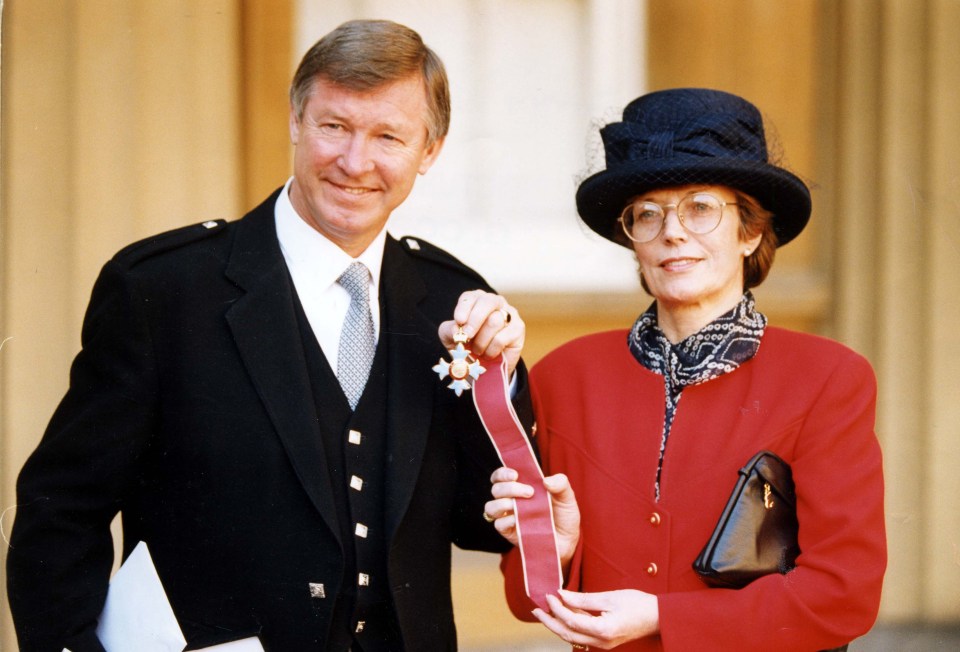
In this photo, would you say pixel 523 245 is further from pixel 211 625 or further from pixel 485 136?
pixel 211 625

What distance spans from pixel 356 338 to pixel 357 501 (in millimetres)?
352

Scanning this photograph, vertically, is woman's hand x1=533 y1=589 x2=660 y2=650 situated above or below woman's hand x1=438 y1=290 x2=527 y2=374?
below

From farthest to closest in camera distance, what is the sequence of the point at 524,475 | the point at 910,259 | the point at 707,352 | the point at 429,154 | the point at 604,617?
1. the point at 910,259
2. the point at 429,154
3. the point at 707,352
4. the point at 524,475
5. the point at 604,617

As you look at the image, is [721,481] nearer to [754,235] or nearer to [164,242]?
[754,235]

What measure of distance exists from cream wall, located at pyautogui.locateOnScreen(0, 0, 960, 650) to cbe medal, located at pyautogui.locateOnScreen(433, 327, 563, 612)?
1920 mm

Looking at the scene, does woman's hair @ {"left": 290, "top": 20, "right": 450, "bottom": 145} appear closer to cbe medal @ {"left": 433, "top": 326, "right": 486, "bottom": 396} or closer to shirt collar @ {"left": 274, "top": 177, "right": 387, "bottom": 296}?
shirt collar @ {"left": 274, "top": 177, "right": 387, "bottom": 296}

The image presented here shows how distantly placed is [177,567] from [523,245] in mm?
2596

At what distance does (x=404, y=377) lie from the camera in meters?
2.62

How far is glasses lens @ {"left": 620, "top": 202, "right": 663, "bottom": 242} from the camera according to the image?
8.66 feet

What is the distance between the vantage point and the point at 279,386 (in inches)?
98.4

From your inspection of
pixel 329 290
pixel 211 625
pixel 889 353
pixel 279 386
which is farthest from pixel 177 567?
pixel 889 353

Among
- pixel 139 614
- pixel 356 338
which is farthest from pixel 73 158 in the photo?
pixel 139 614

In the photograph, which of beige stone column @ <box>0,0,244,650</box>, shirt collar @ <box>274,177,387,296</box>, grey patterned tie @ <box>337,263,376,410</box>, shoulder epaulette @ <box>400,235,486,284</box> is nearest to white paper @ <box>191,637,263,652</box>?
grey patterned tie @ <box>337,263,376,410</box>

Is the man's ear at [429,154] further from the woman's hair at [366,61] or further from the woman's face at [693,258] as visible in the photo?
the woman's face at [693,258]
